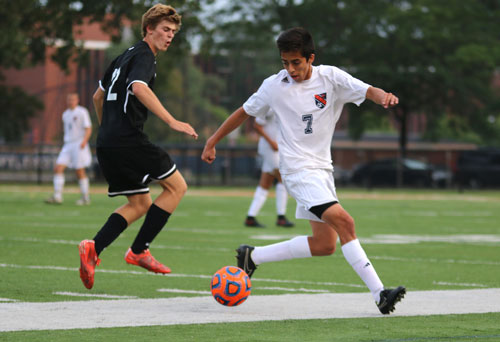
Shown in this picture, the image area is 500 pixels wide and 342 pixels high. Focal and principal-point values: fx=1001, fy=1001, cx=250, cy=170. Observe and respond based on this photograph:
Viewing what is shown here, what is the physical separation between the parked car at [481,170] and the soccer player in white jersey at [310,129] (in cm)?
3361

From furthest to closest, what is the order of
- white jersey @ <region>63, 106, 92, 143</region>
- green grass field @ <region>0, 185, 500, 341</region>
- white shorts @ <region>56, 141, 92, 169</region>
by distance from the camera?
white shorts @ <region>56, 141, 92, 169</region> → white jersey @ <region>63, 106, 92, 143</region> → green grass field @ <region>0, 185, 500, 341</region>

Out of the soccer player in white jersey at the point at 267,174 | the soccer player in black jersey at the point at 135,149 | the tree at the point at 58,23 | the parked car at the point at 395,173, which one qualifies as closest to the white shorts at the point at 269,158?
the soccer player in white jersey at the point at 267,174

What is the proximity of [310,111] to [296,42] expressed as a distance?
0.52 m

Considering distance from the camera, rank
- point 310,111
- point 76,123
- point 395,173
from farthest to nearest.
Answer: point 395,173 < point 76,123 < point 310,111

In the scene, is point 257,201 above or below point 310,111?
below

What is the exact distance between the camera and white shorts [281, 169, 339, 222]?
6785 mm

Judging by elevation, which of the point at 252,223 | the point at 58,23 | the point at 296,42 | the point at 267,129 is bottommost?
the point at 252,223

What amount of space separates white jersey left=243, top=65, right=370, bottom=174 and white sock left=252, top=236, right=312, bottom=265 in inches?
22.5

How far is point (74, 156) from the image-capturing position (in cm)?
2067

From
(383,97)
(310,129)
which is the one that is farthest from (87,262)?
(383,97)

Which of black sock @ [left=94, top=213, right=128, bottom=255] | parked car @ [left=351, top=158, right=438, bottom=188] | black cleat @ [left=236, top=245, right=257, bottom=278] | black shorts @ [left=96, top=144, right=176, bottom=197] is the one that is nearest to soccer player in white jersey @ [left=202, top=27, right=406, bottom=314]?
black cleat @ [left=236, top=245, right=257, bottom=278]

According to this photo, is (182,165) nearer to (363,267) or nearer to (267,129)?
(267,129)

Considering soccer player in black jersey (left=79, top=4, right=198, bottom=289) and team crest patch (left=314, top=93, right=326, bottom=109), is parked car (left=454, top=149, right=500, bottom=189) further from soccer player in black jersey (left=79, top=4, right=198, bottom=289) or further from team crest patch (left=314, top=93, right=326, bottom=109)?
team crest patch (left=314, top=93, right=326, bottom=109)

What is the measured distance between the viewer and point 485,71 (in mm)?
44812
